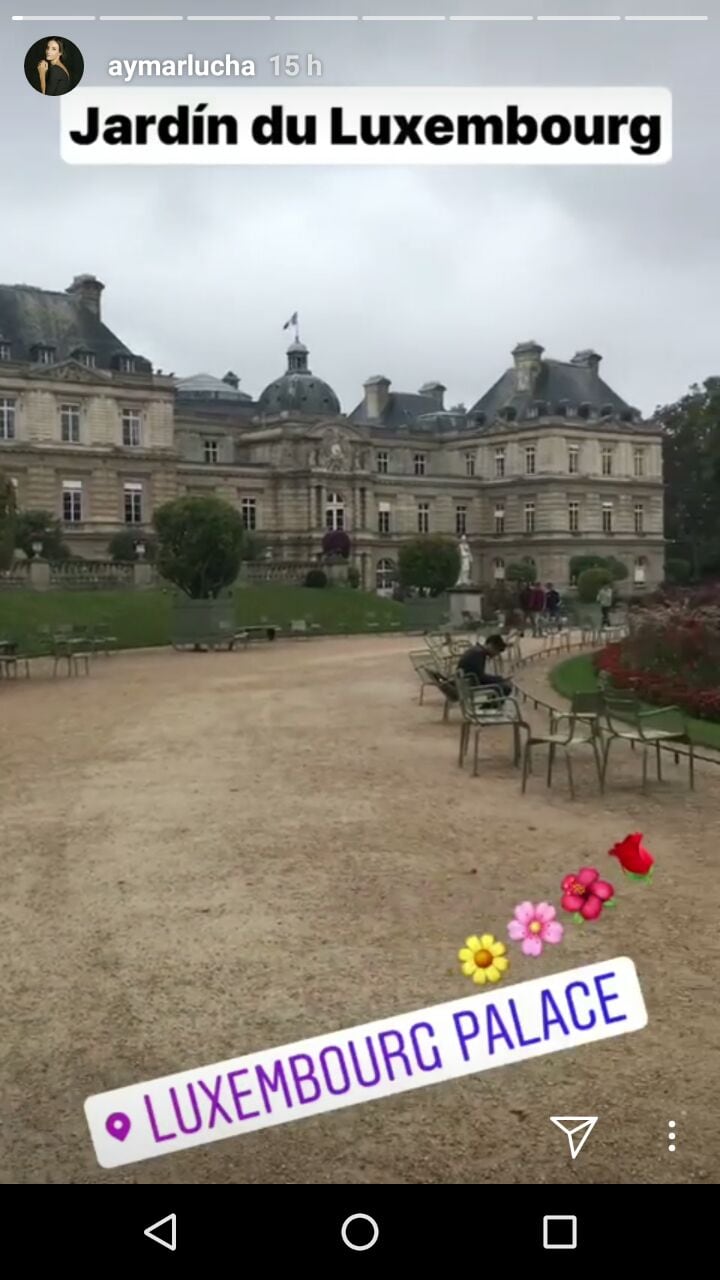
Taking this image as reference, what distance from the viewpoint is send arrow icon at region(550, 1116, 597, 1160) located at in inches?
103

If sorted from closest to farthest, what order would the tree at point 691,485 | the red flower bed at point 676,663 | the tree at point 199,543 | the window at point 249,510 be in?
the red flower bed at point 676,663, the tree at point 199,543, the tree at point 691,485, the window at point 249,510

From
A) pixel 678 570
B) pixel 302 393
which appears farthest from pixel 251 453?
pixel 678 570

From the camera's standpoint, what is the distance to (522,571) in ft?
114

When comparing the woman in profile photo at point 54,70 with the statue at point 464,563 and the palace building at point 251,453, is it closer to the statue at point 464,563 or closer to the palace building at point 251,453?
the palace building at point 251,453

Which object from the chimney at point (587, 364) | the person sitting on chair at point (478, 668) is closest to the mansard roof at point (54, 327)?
the chimney at point (587, 364)

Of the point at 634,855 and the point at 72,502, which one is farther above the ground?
the point at 72,502

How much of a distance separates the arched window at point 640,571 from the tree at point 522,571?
2.88 m

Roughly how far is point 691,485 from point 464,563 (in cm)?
1554

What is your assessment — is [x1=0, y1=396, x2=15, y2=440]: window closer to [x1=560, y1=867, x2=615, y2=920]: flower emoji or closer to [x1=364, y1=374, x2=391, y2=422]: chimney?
[x1=364, y1=374, x2=391, y2=422]: chimney

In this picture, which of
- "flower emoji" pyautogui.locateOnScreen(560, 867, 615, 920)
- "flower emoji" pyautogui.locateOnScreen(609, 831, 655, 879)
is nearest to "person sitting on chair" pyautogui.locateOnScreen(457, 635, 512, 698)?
"flower emoji" pyautogui.locateOnScreen(609, 831, 655, 879)

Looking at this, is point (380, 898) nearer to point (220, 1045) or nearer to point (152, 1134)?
point (220, 1045)

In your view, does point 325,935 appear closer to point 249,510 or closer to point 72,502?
point 72,502

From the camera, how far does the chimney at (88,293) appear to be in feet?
149

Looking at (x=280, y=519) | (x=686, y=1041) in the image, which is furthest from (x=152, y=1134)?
(x=280, y=519)
